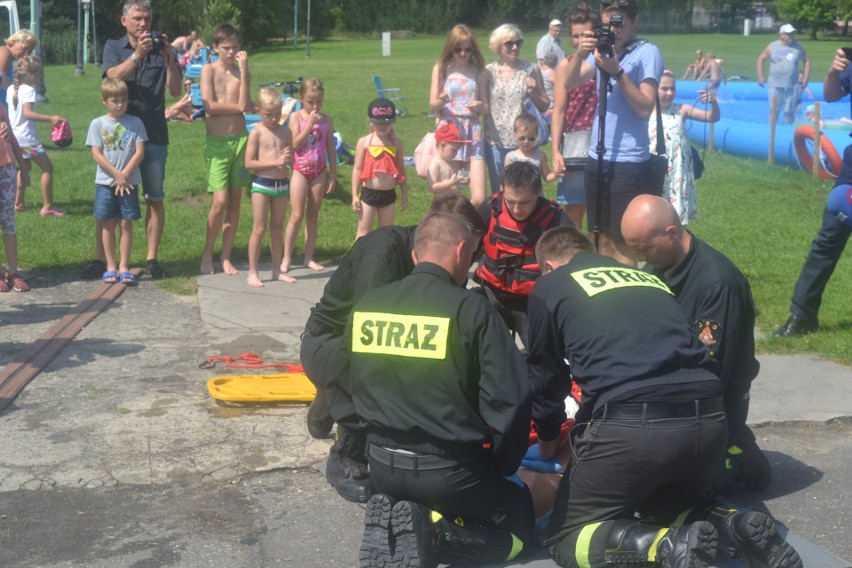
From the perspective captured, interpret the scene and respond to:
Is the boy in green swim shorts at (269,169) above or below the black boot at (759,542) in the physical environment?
above

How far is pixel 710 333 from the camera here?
4.60 m

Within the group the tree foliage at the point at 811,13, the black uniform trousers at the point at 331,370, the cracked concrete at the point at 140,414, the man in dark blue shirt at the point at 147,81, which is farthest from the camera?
the tree foliage at the point at 811,13

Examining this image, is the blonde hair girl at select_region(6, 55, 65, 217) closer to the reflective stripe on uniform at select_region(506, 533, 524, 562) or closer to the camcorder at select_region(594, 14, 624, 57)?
the camcorder at select_region(594, 14, 624, 57)

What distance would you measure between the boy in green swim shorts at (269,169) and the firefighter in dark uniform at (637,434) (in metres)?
4.69

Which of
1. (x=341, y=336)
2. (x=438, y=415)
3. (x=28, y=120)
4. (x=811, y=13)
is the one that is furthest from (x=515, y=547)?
(x=811, y=13)

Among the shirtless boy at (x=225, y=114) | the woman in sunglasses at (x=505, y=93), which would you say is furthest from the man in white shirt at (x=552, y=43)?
the shirtless boy at (x=225, y=114)

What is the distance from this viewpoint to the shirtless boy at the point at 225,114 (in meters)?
8.76

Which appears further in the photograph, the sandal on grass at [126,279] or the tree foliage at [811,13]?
the tree foliage at [811,13]

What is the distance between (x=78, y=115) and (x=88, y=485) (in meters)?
18.9

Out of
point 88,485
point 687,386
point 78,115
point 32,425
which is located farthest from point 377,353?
point 78,115

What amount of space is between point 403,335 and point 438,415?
34 centimetres

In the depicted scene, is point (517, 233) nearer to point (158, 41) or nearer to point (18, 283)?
point (158, 41)

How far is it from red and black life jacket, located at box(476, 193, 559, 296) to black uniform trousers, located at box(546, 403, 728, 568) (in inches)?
63.3

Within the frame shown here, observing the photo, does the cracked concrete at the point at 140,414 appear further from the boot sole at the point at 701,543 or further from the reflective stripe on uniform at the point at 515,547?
the boot sole at the point at 701,543
